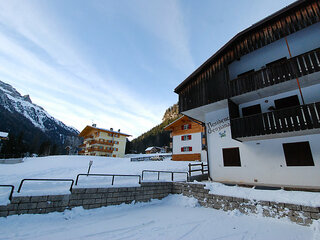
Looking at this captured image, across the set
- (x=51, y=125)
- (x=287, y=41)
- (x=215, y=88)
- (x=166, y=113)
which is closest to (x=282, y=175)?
(x=215, y=88)

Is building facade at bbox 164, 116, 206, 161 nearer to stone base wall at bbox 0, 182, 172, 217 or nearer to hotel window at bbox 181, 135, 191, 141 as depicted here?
hotel window at bbox 181, 135, 191, 141

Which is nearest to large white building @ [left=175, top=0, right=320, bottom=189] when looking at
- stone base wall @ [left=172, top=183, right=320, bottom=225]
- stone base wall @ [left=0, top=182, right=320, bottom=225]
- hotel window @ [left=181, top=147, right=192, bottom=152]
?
stone base wall @ [left=172, top=183, right=320, bottom=225]

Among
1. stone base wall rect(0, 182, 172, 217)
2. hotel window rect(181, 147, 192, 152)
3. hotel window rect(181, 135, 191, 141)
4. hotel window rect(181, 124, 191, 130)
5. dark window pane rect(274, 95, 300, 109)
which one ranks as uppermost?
hotel window rect(181, 124, 191, 130)

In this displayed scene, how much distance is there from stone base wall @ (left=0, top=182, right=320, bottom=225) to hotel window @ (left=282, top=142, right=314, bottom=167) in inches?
175

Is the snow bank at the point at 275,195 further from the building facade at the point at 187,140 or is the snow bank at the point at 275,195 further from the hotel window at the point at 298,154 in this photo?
the building facade at the point at 187,140

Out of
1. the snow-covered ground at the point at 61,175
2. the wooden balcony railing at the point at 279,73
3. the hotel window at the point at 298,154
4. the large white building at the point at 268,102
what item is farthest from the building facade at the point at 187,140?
the hotel window at the point at 298,154

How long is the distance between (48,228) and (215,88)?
13.3 meters

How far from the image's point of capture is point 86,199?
750cm

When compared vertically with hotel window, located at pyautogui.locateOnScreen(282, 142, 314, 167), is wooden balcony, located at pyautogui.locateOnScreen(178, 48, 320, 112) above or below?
above

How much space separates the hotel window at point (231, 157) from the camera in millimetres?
11470

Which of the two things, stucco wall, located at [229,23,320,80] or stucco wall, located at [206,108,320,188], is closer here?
stucco wall, located at [206,108,320,188]

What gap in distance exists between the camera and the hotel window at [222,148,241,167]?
11470 mm

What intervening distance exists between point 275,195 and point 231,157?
503 cm

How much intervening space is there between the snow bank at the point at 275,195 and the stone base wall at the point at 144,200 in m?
0.20
